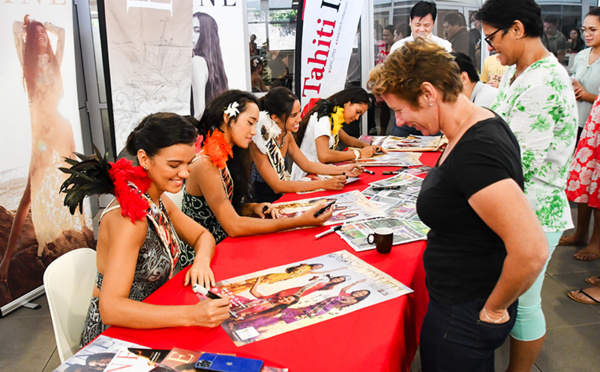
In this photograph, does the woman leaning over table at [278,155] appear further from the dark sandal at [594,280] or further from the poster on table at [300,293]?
the dark sandal at [594,280]

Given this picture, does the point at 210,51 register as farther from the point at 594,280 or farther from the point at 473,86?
the point at 594,280

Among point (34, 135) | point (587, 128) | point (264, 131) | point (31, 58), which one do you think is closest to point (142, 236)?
point (264, 131)

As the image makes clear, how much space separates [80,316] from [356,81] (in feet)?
16.1

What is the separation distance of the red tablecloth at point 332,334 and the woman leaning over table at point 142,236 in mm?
46

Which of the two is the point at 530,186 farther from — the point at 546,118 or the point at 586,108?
the point at 586,108

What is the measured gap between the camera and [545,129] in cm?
154

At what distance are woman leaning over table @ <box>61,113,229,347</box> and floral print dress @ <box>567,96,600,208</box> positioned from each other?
9.52 ft

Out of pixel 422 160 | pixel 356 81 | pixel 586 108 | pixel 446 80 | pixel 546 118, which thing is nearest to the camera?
pixel 446 80

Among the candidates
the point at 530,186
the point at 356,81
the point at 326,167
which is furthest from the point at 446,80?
the point at 356,81

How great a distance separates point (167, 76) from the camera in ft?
10.9

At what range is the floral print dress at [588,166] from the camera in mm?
3156

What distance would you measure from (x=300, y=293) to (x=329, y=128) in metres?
2.17

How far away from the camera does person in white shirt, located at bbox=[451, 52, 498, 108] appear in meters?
2.79

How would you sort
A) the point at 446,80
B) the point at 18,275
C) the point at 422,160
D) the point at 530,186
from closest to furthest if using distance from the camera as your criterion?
the point at 446,80 → the point at 530,186 → the point at 18,275 → the point at 422,160
